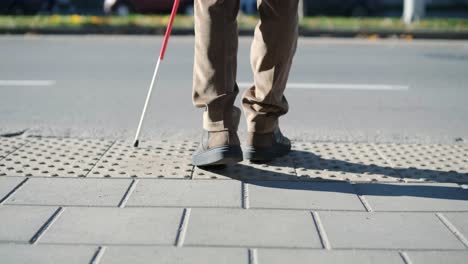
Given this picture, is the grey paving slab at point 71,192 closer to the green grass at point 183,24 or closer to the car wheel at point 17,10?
the green grass at point 183,24

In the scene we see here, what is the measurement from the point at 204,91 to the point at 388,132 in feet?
5.92

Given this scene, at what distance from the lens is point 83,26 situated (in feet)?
37.8

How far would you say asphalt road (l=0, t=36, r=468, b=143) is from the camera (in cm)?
468

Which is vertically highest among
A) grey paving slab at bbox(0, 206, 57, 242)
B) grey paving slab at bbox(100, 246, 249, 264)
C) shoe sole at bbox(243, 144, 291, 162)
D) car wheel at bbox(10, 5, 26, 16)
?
car wheel at bbox(10, 5, 26, 16)

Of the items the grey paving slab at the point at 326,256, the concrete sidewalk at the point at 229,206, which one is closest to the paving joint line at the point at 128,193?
the concrete sidewalk at the point at 229,206

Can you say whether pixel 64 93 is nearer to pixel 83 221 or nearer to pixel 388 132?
pixel 388 132

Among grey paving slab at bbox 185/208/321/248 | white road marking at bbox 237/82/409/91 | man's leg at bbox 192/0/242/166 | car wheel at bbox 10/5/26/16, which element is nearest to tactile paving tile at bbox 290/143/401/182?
man's leg at bbox 192/0/242/166

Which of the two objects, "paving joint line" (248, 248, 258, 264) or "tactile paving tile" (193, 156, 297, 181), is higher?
"tactile paving tile" (193, 156, 297, 181)

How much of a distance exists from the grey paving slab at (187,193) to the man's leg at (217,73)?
160 millimetres

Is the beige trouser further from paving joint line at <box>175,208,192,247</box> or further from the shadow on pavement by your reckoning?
paving joint line at <box>175,208,192,247</box>

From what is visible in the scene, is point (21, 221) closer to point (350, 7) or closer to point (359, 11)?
point (350, 7)

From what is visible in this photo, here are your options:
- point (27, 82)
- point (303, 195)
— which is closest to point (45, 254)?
point (303, 195)

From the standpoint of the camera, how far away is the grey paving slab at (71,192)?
2.95 meters

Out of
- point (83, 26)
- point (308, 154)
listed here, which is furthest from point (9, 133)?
point (83, 26)
